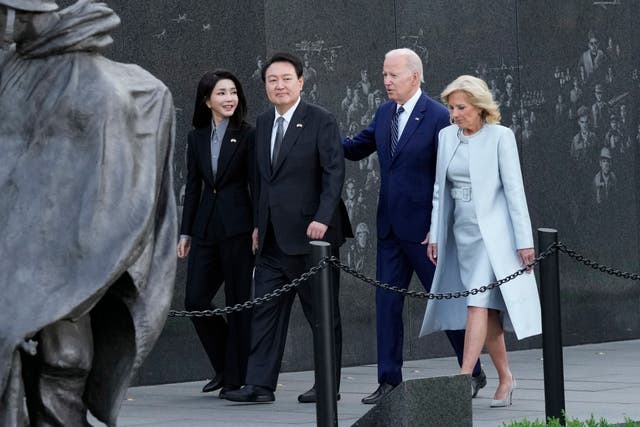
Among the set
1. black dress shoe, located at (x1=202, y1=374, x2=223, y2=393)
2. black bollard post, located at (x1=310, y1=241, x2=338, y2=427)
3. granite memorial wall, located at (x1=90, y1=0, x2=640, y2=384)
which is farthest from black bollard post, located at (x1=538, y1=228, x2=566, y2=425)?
granite memorial wall, located at (x1=90, y1=0, x2=640, y2=384)

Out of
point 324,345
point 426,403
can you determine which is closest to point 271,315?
point 324,345

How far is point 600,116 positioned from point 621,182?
653mm

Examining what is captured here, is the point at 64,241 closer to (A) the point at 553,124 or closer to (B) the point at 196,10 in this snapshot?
(B) the point at 196,10

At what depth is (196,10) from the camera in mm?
11758

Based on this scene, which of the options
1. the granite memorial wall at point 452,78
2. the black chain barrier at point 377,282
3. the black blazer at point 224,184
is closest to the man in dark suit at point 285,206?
the black blazer at point 224,184

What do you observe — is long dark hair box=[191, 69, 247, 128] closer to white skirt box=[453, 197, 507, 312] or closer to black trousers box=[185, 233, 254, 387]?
black trousers box=[185, 233, 254, 387]

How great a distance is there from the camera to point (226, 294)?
1088 centimetres

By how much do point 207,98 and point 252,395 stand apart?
1943mm

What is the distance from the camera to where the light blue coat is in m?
9.72

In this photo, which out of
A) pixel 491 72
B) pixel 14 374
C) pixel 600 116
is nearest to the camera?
pixel 14 374

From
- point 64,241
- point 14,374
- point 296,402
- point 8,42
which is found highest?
point 8,42

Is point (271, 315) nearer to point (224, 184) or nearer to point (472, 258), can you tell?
point (224, 184)

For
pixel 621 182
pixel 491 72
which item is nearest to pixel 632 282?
pixel 621 182

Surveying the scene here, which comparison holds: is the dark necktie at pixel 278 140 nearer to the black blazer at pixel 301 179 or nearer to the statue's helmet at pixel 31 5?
the black blazer at pixel 301 179
